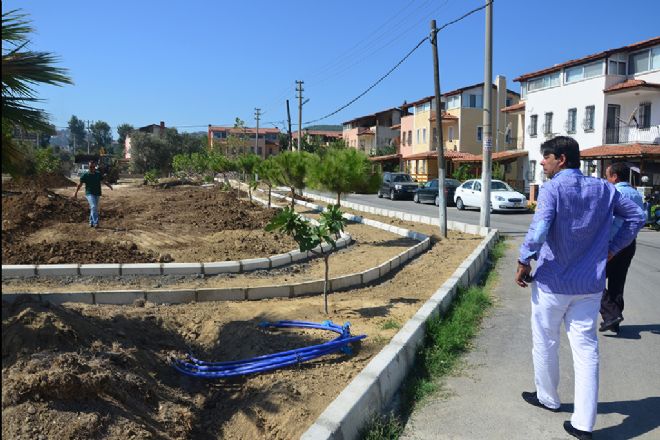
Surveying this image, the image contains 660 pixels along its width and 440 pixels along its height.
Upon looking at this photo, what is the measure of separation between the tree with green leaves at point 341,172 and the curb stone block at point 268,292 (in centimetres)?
884

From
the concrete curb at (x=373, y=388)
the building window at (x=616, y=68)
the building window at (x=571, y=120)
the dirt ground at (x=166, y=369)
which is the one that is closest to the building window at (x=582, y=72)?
the building window at (x=616, y=68)

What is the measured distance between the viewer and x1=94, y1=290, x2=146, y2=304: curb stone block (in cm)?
716

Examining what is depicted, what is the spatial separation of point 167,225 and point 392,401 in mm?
12145

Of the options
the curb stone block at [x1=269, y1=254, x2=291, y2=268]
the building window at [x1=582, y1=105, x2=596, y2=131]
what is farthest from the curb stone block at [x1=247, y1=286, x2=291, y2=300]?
the building window at [x1=582, y1=105, x2=596, y2=131]

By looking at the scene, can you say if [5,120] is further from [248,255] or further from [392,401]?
[248,255]

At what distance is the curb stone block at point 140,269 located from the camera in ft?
28.1

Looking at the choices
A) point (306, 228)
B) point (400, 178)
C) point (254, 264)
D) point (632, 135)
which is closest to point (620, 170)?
point (306, 228)

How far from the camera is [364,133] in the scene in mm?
76375

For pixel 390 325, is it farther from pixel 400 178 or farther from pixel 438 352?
pixel 400 178

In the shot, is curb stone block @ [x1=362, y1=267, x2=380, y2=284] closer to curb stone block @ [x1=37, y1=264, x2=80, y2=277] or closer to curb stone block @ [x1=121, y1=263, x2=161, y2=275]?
curb stone block @ [x1=121, y1=263, x2=161, y2=275]

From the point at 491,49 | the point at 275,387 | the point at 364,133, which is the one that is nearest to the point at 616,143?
the point at 491,49

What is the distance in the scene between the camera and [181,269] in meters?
8.71

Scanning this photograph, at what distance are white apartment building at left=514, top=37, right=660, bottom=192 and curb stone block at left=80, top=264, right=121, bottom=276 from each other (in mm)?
24299

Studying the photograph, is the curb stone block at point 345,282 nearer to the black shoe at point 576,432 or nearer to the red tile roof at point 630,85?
the black shoe at point 576,432
